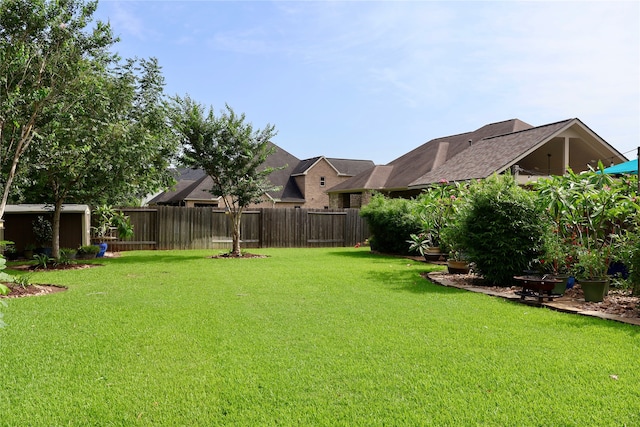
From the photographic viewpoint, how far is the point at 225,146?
16.1m

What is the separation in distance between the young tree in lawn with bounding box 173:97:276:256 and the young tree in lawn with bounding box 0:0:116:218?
18.5 ft

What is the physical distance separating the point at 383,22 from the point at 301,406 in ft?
31.0

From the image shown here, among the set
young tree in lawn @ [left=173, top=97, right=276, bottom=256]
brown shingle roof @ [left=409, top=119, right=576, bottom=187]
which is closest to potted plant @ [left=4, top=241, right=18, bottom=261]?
young tree in lawn @ [left=173, top=97, right=276, bottom=256]

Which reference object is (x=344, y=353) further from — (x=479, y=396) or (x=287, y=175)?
(x=287, y=175)

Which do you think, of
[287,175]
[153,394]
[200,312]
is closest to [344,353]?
[153,394]

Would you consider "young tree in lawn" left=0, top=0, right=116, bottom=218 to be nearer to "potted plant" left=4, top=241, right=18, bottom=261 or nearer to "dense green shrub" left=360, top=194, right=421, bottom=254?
"potted plant" left=4, top=241, right=18, bottom=261

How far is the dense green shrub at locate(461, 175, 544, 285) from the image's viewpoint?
9094 millimetres

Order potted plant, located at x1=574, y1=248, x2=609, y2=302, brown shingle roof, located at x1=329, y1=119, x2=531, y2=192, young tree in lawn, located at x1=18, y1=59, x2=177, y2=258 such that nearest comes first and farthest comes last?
potted plant, located at x1=574, y1=248, x2=609, y2=302, young tree in lawn, located at x1=18, y1=59, x2=177, y2=258, brown shingle roof, located at x1=329, y1=119, x2=531, y2=192

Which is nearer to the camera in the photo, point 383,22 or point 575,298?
point 575,298

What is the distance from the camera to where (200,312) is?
6.79 meters

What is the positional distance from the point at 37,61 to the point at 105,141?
10.4 ft

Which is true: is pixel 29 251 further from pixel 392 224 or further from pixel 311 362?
pixel 311 362

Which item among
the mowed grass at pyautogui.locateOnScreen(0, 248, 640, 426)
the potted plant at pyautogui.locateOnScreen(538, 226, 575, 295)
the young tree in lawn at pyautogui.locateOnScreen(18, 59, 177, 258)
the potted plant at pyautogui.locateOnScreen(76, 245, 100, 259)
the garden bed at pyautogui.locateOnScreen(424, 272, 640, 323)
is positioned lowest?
the mowed grass at pyautogui.locateOnScreen(0, 248, 640, 426)

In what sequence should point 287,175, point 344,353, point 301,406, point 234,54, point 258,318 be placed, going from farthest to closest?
point 287,175 → point 234,54 → point 258,318 → point 344,353 → point 301,406
